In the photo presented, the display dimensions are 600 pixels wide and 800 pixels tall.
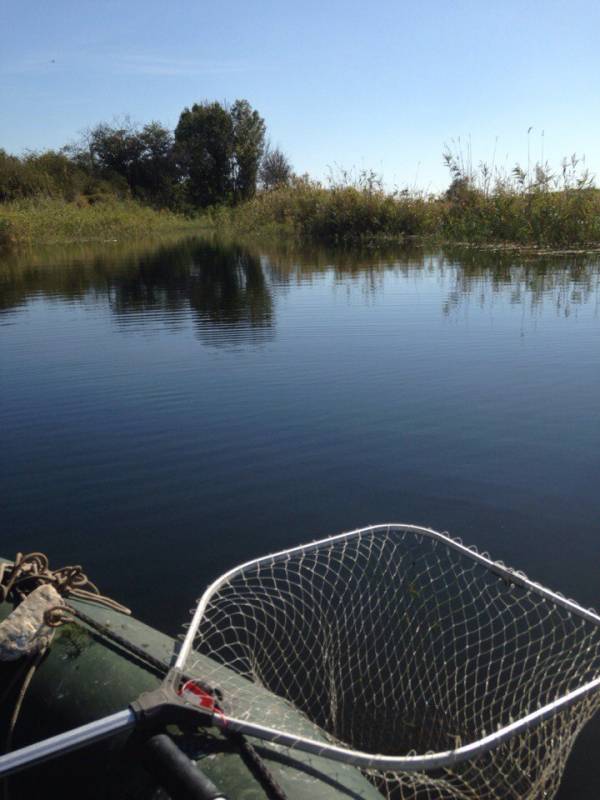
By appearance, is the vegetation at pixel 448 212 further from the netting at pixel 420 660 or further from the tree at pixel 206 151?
the netting at pixel 420 660

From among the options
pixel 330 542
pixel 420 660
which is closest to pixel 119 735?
pixel 330 542

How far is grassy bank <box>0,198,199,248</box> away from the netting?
1098 inches

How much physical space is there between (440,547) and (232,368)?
14.6 ft

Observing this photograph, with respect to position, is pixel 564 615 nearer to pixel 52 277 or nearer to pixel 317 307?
pixel 317 307

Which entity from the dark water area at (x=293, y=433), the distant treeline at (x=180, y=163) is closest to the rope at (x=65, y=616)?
the dark water area at (x=293, y=433)

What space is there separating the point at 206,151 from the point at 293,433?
40.0 m

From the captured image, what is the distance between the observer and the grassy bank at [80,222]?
93.6ft

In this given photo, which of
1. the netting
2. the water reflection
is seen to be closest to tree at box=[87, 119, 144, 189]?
the water reflection

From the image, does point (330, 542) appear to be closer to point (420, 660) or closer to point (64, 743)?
point (420, 660)

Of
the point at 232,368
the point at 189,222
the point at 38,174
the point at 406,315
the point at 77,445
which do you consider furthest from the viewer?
the point at 189,222

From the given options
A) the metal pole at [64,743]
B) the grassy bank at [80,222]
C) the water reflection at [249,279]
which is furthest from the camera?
the grassy bank at [80,222]

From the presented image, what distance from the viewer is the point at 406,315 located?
10.6 metres

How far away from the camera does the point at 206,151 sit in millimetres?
41938

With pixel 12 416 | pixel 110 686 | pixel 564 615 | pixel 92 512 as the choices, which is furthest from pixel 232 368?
pixel 110 686
